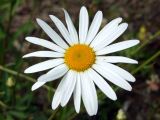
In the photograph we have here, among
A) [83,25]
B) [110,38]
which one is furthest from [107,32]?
[83,25]

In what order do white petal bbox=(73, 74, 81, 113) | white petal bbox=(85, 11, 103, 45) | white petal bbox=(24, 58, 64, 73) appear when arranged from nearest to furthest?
white petal bbox=(73, 74, 81, 113) → white petal bbox=(24, 58, 64, 73) → white petal bbox=(85, 11, 103, 45)

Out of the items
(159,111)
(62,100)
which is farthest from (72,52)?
(159,111)

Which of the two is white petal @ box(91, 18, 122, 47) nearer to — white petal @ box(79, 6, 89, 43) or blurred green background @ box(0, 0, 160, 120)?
white petal @ box(79, 6, 89, 43)

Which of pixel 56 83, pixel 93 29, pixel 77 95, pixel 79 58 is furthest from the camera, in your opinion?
pixel 56 83

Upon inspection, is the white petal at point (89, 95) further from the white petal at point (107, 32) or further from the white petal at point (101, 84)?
the white petal at point (107, 32)

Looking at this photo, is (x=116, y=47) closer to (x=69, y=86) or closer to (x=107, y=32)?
(x=107, y=32)

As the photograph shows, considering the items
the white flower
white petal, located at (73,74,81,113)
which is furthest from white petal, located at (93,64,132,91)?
white petal, located at (73,74,81,113)

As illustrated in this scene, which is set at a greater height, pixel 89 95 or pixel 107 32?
pixel 107 32

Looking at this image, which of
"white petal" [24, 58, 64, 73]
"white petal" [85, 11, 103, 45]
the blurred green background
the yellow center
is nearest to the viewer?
"white petal" [24, 58, 64, 73]

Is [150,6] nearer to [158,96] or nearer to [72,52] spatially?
[158,96]
